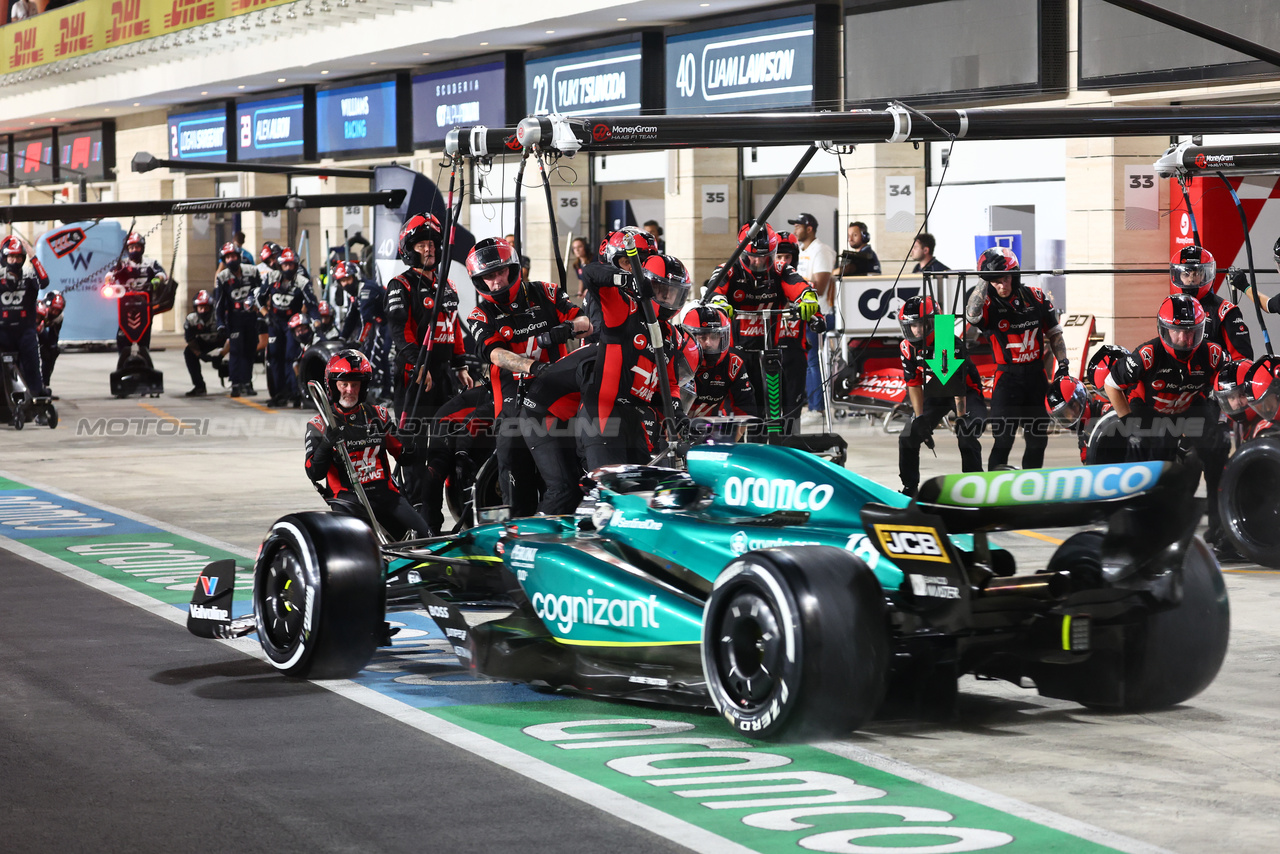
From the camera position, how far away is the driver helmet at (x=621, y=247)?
9.83 metres

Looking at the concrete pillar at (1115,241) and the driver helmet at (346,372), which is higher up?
the concrete pillar at (1115,241)

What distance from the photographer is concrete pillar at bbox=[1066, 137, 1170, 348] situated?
20.0 metres

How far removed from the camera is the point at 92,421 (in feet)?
71.9

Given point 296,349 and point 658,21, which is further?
point 658,21

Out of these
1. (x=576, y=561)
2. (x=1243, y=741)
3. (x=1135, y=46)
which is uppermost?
(x=1135, y=46)

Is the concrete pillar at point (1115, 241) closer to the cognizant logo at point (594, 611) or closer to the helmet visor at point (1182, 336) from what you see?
the helmet visor at point (1182, 336)

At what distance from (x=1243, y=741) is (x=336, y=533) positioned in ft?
11.5

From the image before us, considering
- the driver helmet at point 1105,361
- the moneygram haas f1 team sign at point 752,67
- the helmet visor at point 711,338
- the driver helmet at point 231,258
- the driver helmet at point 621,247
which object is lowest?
the driver helmet at point 1105,361

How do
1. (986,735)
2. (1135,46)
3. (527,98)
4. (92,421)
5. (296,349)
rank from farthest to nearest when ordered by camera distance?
(527,98), (296,349), (92,421), (1135,46), (986,735)

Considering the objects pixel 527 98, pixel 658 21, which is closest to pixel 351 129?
pixel 527 98

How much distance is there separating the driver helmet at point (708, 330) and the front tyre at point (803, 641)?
280 inches

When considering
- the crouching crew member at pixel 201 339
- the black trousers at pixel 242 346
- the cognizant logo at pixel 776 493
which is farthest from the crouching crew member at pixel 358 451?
the crouching crew member at pixel 201 339

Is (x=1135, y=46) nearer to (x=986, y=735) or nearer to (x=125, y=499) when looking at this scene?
(x=125, y=499)

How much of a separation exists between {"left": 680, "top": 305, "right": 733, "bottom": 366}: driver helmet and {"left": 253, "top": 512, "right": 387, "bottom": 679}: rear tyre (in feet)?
19.9
